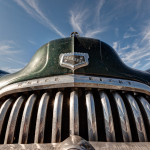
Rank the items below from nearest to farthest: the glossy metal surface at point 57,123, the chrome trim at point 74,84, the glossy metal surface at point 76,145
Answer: the glossy metal surface at point 76,145 < the glossy metal surface at point 57,123 < the chrome trim at point 74,84

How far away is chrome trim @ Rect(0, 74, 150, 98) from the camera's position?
2295 millimetres

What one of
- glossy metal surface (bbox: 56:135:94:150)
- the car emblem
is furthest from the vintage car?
glossy metal surface (bbox: 56:135:94:150)

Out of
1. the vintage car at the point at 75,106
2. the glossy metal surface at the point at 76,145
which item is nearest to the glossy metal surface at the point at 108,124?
the vintage car at the point at 75,106

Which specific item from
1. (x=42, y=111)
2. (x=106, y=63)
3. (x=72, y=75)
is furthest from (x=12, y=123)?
(x=106, y=63)

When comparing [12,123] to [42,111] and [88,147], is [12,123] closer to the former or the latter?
[42,111]

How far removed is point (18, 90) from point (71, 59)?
59.2 inches

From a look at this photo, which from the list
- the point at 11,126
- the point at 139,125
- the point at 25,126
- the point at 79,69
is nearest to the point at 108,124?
the point at 139,125

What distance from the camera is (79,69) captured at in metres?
2.65

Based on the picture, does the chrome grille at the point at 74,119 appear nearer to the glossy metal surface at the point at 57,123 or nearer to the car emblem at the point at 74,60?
the glossy metal surface at the point at 57,123

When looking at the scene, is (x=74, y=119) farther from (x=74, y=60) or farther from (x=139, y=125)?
(x=74, y=60)

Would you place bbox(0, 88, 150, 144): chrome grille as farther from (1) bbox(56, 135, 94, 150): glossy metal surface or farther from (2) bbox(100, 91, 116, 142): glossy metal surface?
(1) bbox(56, 135, 94, 150): glossy metal surface

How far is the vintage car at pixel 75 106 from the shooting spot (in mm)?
1825

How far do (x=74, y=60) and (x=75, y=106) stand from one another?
1283mm

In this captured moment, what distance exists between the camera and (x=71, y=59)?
9.23 feet
